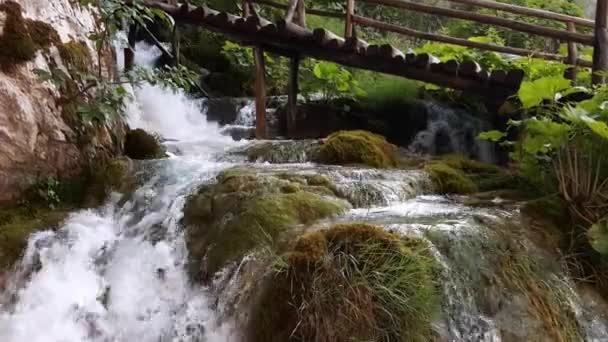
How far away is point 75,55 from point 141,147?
3.21 ft

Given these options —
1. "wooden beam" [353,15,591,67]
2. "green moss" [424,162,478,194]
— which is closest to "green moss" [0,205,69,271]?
"green moss" [424,162,478,194]

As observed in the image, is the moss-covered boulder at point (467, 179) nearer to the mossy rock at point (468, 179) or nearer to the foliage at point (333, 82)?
the mossy rock at point (468, 179)

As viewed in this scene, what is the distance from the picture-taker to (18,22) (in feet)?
14.3

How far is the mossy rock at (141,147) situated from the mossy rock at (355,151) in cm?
153

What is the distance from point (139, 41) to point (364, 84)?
12.9ft

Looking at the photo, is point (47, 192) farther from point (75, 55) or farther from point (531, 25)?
point (531, 25)

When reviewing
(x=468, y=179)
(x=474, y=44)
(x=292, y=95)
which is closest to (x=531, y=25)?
(x=474, y=44)

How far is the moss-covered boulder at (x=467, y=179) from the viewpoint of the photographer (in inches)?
183

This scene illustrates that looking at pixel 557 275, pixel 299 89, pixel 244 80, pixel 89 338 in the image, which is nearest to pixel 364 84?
pixel 299 89

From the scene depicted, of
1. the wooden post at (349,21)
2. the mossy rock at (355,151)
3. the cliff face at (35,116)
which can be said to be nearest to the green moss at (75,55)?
the cliff face at (35,116)

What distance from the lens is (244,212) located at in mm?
3398

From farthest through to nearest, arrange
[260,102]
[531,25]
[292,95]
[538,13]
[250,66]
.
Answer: [250,66] < [292,95] < [260,102] < [538,13] < [531,25]

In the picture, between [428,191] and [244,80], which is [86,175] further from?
[244,80]

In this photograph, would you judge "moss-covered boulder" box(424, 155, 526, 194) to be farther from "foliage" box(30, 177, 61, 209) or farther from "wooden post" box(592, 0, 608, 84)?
"foliage" box(30, 177, 61, 209)
